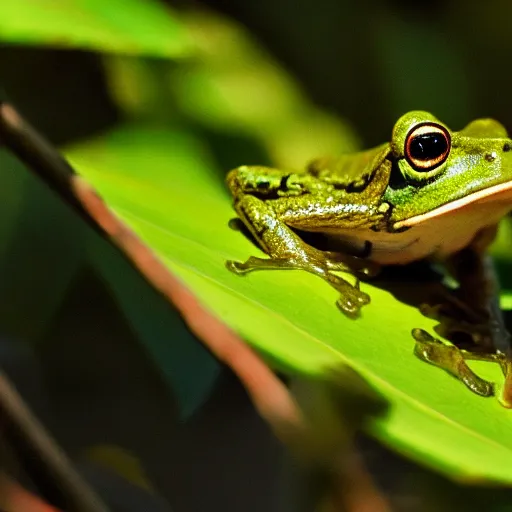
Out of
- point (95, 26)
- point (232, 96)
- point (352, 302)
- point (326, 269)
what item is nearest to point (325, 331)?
point (352, 302)

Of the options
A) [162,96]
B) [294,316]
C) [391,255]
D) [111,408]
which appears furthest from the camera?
[111,408]

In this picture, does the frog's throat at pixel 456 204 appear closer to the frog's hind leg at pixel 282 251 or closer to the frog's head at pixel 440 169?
the frog's head at pixel 440 169

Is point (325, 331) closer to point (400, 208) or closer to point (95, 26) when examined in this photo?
point (400, 208)

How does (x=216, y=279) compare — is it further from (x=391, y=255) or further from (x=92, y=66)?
(x=92, y=66)

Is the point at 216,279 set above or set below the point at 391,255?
above

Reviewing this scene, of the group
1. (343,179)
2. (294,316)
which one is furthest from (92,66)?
(294,316)

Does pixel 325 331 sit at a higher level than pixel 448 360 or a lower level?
higher

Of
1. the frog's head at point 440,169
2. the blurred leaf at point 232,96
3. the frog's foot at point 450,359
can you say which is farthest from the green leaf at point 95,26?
the frog's foot at point 450,359
